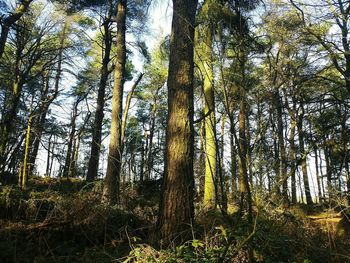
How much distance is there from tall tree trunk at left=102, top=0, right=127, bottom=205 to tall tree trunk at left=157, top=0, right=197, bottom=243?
8.56ft

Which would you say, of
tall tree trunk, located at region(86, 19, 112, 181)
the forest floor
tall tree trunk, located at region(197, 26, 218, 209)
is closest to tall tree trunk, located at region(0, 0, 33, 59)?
tall tree trunk, located at region(86, 19, 112, 181)

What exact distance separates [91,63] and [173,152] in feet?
48.1

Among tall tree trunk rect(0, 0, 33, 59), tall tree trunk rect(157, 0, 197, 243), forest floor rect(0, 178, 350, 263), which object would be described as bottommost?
forest floor rect(0, 178, 350, 263)

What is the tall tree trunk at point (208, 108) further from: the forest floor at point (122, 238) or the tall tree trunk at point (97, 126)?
the tall tree trunk at point (97, 126)

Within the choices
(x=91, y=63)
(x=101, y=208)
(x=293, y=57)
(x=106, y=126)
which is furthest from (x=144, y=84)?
(x=101, y=208)

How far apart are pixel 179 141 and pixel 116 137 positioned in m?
3.81

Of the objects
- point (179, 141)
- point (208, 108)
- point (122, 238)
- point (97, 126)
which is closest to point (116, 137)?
point (122, 238)

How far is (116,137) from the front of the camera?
7.10m

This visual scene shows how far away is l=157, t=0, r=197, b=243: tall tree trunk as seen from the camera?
333 centimetres

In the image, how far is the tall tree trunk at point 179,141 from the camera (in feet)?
10.9

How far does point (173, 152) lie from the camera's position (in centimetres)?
354

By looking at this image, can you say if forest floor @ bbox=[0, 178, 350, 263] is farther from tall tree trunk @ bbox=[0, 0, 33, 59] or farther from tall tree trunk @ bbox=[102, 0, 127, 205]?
tall tree trunk @ bbox=[0, 0, 33, 59]

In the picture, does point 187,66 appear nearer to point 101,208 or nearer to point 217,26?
point 217,26

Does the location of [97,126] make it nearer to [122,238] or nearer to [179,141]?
[122,238]
